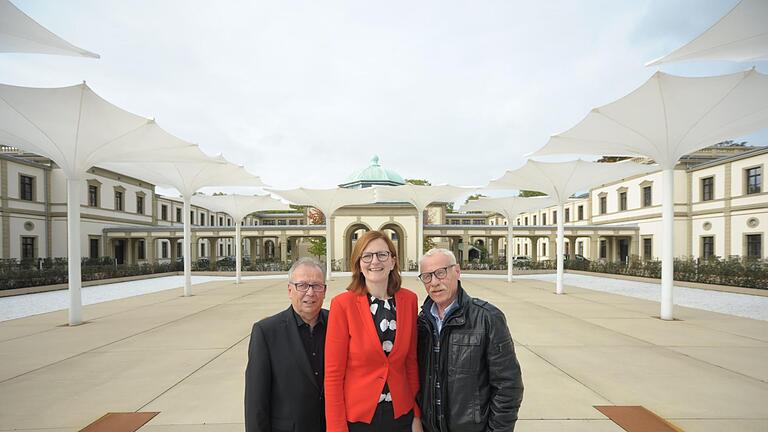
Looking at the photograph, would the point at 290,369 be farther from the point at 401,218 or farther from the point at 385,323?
the point at 401,218

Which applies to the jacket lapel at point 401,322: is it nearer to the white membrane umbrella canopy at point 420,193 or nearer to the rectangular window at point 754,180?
the white membrane umbrella canopy at point 420,193

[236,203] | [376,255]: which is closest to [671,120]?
[376,255]

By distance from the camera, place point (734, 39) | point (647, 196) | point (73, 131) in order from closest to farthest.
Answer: point (734, 39) → point (73, 131) → point (647, 196)

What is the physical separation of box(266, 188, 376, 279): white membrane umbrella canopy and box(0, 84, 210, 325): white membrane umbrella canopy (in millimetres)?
10149

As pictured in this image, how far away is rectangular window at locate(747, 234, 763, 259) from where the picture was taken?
22.3m

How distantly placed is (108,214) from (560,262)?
108ft

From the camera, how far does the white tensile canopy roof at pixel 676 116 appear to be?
26.8 feet

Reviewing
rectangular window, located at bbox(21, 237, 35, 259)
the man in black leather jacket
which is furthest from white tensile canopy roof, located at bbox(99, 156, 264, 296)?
rectangular window, located at bbox(21, 237, 35, 259)

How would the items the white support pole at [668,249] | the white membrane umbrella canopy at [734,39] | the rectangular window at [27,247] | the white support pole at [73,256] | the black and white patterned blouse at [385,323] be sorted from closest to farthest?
the black and white patterned blouse at [385,323] → the white membrane umbrella canopy at [734,39] → the white support pole at [73,256] → the white support pole at [668,249] → the rectangular window at [27,247]

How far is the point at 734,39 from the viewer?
569cm

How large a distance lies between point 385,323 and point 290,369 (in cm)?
64

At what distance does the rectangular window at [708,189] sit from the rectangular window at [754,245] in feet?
12.9

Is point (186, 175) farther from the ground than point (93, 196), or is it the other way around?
point (93, 196)

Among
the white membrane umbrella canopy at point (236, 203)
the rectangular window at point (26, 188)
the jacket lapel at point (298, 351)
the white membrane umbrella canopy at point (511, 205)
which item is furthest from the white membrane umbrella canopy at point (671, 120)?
the rectangular window at point (26, 188)
